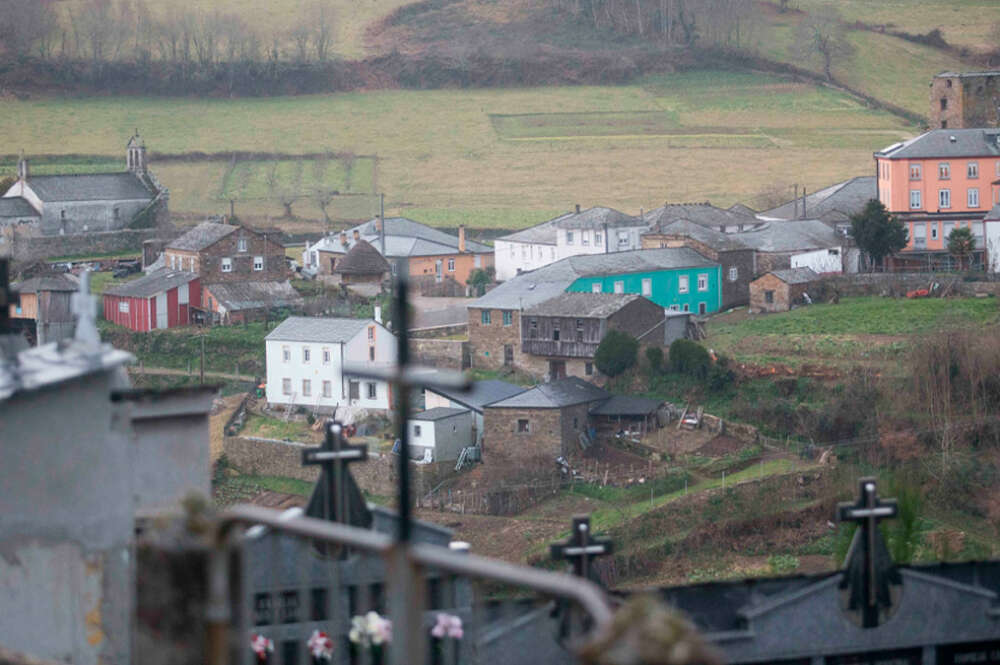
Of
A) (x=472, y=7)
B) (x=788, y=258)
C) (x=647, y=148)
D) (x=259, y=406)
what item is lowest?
(x=259, y=406)

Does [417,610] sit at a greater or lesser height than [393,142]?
lesser

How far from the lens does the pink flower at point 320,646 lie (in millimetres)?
7277

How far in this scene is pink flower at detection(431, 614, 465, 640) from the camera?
735 cm

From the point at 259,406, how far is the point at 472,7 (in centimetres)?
6808

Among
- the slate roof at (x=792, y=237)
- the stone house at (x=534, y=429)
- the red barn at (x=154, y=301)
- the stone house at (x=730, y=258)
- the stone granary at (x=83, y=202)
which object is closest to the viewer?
the stone house at (x=534, y=429)

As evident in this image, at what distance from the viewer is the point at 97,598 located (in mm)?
6332

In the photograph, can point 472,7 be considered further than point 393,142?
Yes

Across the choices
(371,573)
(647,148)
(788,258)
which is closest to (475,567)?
(371,573)

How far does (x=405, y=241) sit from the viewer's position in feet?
173

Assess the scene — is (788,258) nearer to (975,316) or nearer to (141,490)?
(975,316)

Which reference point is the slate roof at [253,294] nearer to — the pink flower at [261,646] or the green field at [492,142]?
the green field at [492,142]

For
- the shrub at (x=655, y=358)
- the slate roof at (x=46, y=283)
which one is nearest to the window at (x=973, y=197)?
the shrub at (x=655, y=358)

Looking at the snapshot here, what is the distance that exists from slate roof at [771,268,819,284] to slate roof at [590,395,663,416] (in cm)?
820

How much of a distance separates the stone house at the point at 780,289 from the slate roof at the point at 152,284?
53.0ft
